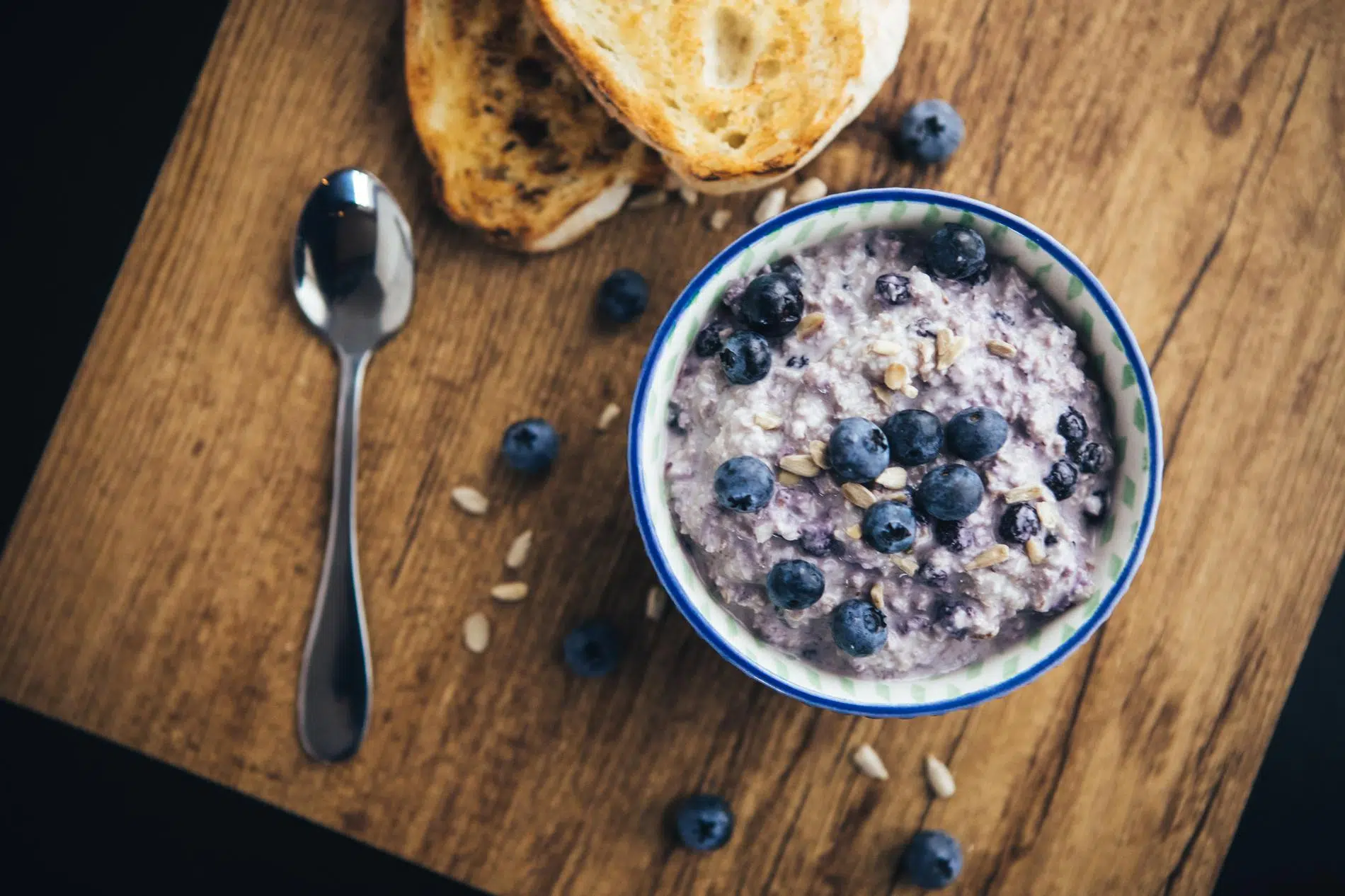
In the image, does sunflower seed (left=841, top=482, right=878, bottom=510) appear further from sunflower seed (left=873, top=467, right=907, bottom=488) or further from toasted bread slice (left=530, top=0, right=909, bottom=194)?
toasted bread slice (left=530, top=0, right=909, bottom=194)

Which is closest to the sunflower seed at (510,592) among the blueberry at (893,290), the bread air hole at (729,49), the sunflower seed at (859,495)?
the sunflower seed at (859,495)

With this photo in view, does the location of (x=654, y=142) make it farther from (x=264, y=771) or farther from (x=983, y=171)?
(x=264, y=771)

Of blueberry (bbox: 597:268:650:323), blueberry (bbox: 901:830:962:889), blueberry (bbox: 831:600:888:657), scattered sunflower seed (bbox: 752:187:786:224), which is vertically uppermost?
scattered sunflower seed (bbox: 752:187:786:224)

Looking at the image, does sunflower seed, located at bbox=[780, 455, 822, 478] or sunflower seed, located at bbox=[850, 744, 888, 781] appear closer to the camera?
sunflower seed, located at bbox=[780, 455, 822, 478]

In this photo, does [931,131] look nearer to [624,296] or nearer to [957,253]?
[957,253]

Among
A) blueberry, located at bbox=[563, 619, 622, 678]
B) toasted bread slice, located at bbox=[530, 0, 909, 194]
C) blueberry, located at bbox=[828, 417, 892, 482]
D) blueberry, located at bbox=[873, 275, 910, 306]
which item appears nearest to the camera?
blueberry, located at bbox=[828, 417, 892, 482]

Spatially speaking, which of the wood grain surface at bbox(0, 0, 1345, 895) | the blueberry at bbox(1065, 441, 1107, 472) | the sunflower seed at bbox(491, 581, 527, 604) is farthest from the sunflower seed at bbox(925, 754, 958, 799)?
the sunflower seed at bbox(491, 581, 527, 604)

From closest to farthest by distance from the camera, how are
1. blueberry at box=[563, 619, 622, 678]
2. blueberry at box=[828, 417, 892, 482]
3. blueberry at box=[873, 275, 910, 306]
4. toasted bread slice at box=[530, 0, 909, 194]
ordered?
blueberry at box=[828, 417, 892, 482] < blueberry at box=[873, 275, 910, 306] < toasted bread slice at box=[530, 0, 909, 194] < blueberry at box=[563, 619, 622, 678]
